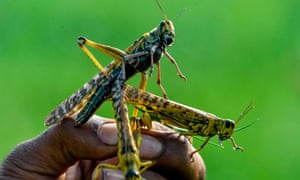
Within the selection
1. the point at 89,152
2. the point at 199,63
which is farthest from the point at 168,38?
the point at 199,63

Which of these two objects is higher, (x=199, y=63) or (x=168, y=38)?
(x=168, y=38)

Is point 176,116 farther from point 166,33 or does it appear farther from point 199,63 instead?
point 199,63

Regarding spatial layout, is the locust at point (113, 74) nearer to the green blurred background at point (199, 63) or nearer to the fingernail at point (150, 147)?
the fingernail at point (150, 147)

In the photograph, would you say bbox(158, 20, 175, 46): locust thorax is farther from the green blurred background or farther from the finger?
the green blurred background

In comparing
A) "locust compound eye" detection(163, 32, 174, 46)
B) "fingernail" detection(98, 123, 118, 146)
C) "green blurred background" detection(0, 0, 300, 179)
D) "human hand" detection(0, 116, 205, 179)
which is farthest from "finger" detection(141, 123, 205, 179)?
"green blurred background" detection(0, 0, 300, 179)

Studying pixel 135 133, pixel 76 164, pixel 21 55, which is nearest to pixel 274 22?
pixel 21 55
